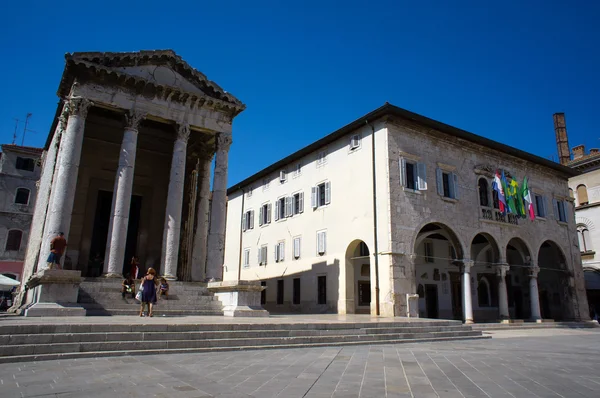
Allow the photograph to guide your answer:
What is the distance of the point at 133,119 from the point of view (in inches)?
683

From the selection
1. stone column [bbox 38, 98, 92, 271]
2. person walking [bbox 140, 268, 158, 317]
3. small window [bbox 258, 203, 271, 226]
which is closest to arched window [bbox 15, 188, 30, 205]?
small window [bbox 258, 203, 271, 226]

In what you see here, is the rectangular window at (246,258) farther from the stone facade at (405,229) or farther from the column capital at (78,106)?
the column capital at (78,106)

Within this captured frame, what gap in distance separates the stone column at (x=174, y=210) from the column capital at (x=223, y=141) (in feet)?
4.88

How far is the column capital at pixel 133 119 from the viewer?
17281 mm

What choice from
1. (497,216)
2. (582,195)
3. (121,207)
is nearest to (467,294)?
(497,216)

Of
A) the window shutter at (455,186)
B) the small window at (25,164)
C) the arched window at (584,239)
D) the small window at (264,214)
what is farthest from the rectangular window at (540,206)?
the small window at (25,164)

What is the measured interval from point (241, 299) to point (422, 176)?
39.8 ft

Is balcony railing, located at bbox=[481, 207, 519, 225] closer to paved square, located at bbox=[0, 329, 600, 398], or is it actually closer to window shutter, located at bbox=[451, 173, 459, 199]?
window shutter, located at bbox=[451, 173, 459, 199]

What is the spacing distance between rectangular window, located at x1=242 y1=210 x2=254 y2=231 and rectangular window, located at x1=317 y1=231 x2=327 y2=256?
8745 millimetres

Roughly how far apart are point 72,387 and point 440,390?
15.5 ft

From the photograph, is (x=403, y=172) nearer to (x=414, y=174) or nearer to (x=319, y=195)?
(x=414, y=174)

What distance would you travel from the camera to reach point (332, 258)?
23.7 metres

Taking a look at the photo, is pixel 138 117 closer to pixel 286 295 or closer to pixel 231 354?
pixel 231 354

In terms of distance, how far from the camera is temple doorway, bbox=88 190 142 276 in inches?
811
